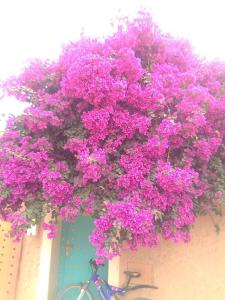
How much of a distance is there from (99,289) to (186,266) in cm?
136

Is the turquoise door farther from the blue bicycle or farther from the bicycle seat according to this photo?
the bicycle seat

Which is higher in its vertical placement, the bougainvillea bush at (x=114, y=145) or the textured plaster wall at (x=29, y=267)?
the bougainvillea bush at (x=114, y=145)

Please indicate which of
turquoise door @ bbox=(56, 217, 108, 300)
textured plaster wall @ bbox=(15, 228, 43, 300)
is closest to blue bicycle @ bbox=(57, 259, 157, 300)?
turquoise door @ bbox=(56, 217, 108, 300)

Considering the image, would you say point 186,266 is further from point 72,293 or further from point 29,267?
point 29,267

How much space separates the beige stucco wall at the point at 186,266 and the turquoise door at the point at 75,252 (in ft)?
3.74

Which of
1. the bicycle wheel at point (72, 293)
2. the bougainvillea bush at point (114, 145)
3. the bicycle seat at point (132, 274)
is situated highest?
the bougainvillea bush at point (114, 145)

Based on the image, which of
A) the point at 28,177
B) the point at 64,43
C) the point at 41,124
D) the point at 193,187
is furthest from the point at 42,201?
the point at 64,43

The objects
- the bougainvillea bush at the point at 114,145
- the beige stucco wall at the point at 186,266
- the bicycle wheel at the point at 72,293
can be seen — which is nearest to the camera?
the bougainvillea bush at the point at 114,145

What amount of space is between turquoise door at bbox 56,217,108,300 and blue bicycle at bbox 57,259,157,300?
423 millimetres

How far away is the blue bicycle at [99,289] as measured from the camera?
545 cm

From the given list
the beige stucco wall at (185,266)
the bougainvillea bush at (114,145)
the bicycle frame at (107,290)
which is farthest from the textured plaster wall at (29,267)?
the bougainvillea bush at (114,145)

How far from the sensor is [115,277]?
18.4 ft

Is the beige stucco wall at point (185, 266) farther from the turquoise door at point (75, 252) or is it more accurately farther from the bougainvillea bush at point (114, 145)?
the turquoise door at point (75, 252)

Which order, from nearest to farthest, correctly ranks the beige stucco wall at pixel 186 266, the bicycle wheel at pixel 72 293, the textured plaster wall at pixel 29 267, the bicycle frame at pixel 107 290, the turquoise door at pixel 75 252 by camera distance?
1. the beige stucco wall at pixel 186 266
2. the bicycle frame at pixel 107 290
3. the bicycle wheel at pixel 72 293
4. the textured plaster wall at pixel 29 267
5. the turquoise door at pixel 75 252
